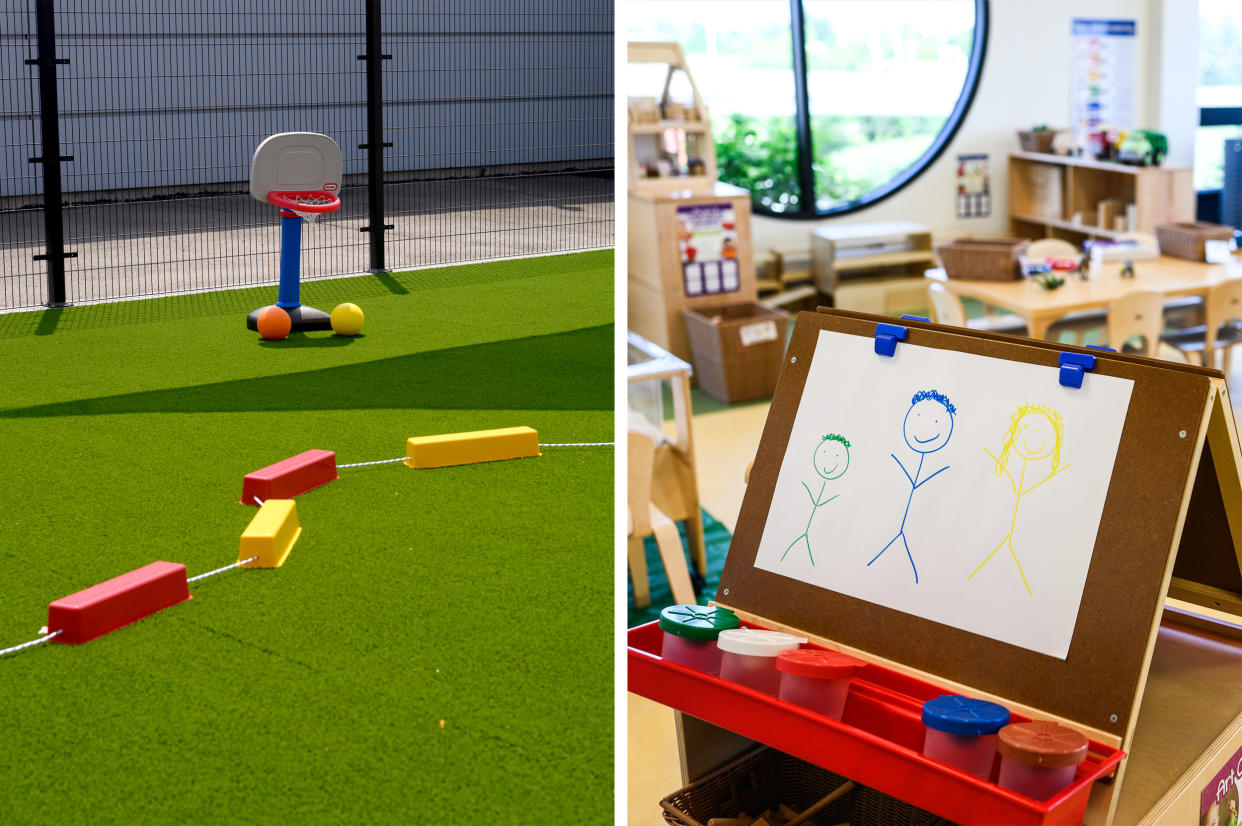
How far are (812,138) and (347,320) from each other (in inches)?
158

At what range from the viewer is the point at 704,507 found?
14.2 ft

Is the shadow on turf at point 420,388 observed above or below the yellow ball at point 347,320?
below

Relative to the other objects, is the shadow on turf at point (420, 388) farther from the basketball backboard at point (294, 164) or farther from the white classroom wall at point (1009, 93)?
the white classroom wall at point (1009, 93)

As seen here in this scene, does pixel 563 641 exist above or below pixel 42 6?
below

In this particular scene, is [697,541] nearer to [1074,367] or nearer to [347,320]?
[347,320]

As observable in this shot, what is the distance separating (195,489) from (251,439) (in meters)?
0.47

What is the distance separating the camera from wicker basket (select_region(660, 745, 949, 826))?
1.59m

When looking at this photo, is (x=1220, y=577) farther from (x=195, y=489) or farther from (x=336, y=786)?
(x=195, y=489)

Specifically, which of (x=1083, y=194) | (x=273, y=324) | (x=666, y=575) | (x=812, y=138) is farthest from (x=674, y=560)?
(x=1083, y=194)

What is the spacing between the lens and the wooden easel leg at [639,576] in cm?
344

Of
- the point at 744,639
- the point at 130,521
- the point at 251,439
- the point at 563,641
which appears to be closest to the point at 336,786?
the point at 563,641

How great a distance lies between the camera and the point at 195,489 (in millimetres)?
3279

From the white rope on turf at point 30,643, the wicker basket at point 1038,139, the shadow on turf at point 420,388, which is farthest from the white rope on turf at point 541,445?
the wicker basket at point 1038,139

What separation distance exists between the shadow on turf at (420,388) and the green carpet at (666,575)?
54 centimetres
